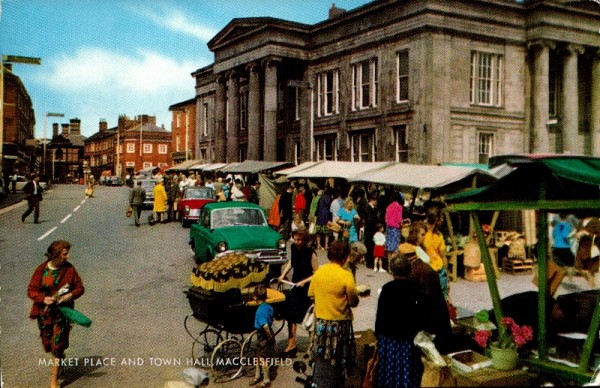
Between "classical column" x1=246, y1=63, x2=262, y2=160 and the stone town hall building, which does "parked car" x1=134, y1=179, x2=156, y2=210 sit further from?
the stone town hall building

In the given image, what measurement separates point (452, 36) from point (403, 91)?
3756 millimetres

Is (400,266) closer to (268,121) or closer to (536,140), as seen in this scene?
(536,140)

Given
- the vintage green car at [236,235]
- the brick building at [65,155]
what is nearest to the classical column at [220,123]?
the vintage green car at [236,235]

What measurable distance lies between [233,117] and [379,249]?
2960 centimetres

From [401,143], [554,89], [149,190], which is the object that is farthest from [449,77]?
[149,190]

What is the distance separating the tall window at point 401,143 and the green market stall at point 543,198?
23022 mm

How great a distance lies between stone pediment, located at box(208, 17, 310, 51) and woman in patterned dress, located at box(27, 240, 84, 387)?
31.7 metres

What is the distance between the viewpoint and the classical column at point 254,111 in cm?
3850

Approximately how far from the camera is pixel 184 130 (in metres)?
63.4

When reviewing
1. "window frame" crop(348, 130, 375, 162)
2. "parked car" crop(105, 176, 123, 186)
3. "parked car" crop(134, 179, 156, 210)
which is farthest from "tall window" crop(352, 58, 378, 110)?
"parked car" crop(105, 176, 123, 186)

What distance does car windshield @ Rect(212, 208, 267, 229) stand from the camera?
48.2 feet

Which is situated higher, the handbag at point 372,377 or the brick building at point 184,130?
the brick building at point 184,130

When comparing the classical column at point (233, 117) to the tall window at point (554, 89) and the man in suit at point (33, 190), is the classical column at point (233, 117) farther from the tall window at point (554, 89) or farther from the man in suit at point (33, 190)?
the tall window at point (554, 89)

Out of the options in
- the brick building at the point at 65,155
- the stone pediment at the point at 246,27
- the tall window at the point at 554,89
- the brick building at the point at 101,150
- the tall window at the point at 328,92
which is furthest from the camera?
the brick building at the point at 65,155
